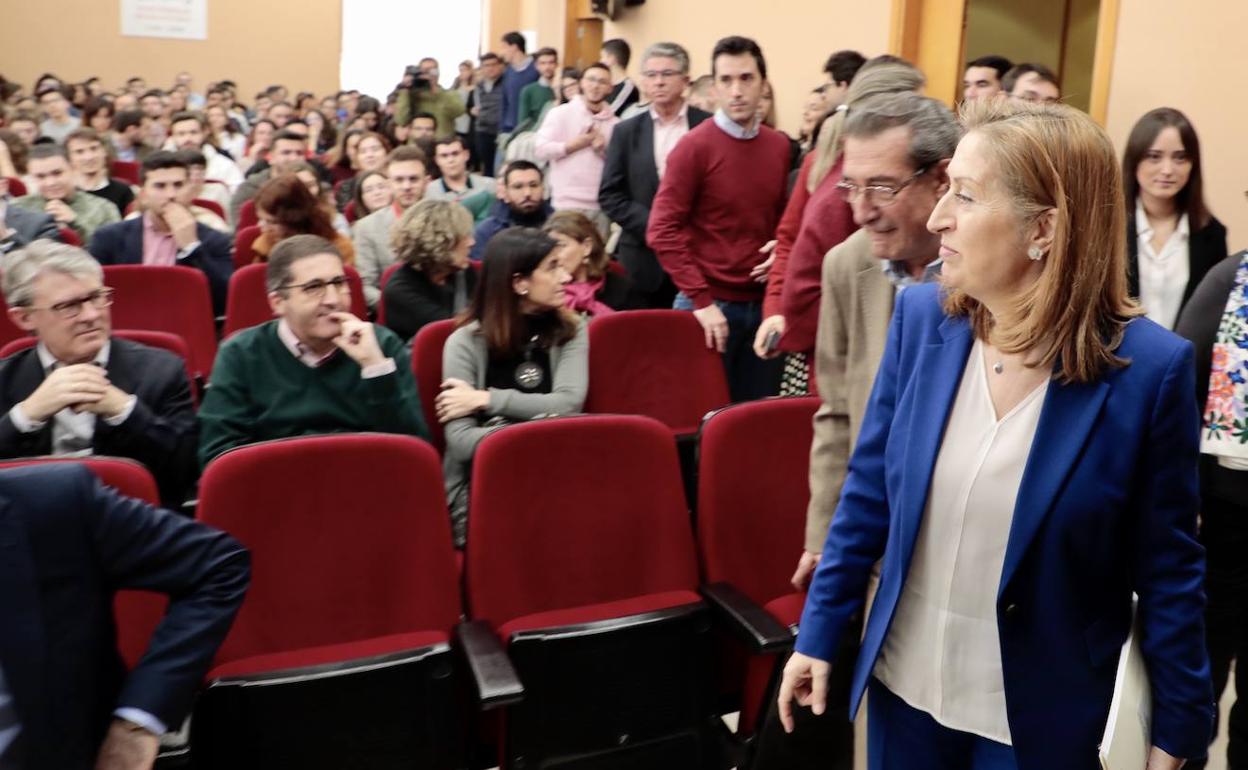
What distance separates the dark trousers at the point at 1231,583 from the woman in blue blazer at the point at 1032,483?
1.04 meters

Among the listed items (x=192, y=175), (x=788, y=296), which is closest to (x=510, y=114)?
(x=192, y=175)

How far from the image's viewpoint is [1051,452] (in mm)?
1205

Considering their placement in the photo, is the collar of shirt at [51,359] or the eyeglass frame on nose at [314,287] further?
the eyeglass frame on nose at [314,287]

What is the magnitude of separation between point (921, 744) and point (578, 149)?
4202mm

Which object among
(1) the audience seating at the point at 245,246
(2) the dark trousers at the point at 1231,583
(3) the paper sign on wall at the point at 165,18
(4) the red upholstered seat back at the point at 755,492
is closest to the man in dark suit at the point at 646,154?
(1) the audience seating at the point at 245,246

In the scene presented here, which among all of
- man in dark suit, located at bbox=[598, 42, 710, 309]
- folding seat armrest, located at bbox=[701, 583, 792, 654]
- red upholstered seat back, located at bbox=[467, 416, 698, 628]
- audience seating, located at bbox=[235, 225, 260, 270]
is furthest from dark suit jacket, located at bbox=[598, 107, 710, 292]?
folding seat armrest, located at bbox=[701, 583, 792, 654]

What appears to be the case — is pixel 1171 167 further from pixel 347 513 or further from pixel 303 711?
pixel 303 711

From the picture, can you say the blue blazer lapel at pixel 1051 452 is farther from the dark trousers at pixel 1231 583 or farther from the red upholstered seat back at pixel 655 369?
the red upholstered seat back at pixel 655 369

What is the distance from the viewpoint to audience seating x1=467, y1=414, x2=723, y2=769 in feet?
6.31

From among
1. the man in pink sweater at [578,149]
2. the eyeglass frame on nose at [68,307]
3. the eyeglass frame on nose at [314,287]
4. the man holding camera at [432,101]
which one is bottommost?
the eyeglass frame on nose at [68,307]

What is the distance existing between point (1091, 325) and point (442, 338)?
7.00ft

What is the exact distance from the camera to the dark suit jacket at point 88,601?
4.32 ft

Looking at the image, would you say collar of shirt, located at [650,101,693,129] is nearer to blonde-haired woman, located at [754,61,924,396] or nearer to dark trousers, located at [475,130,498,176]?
blonde-haired woman, located at [754,61,924,396]

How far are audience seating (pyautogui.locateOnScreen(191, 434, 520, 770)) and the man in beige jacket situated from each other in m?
0.63
